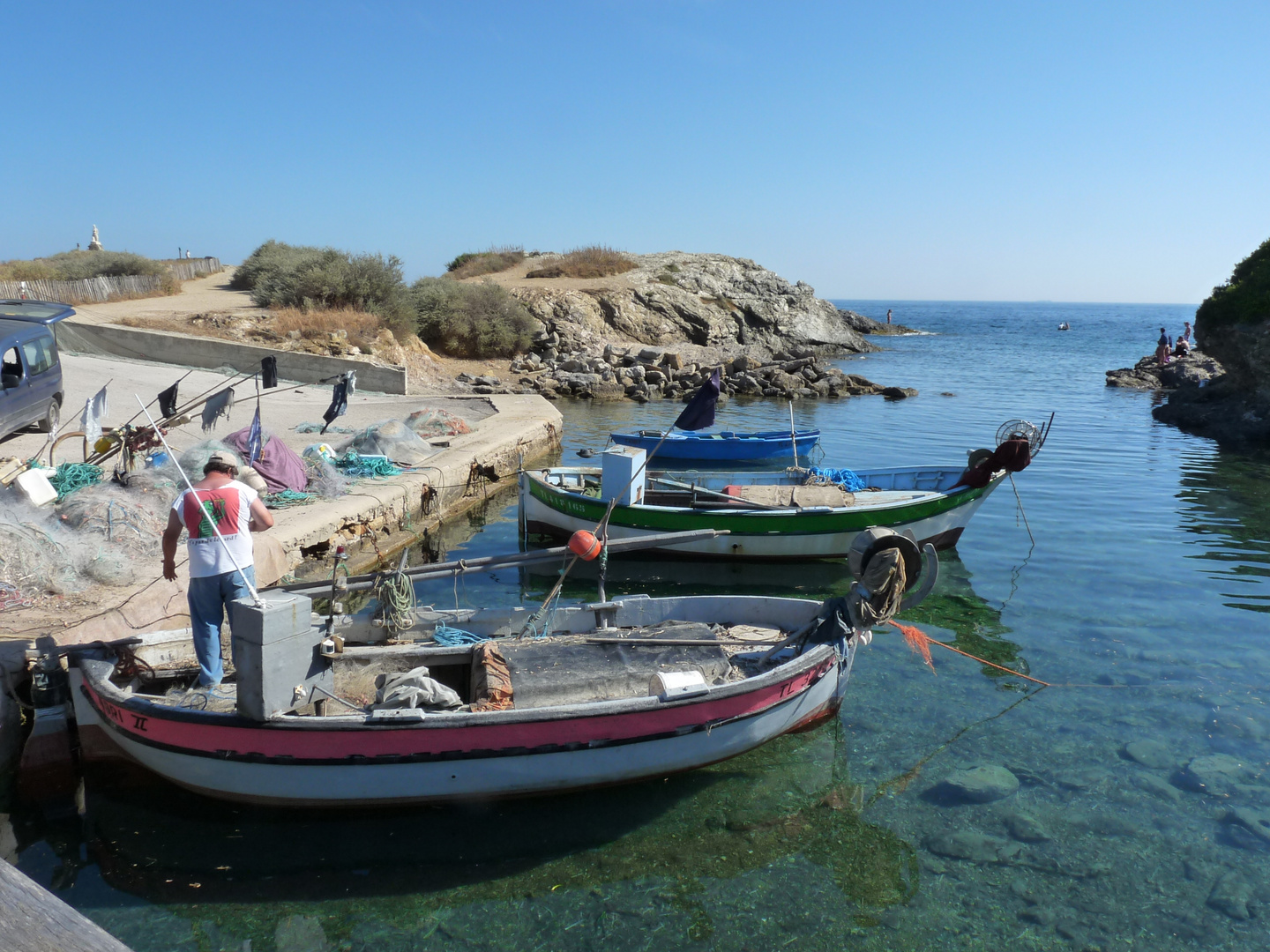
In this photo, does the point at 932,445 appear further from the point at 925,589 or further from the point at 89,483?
the point at 89,483

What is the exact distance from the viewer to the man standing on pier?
19.4 feet

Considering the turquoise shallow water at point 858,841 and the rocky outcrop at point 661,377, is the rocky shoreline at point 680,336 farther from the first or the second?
the turquoise shallow water at point 858,841

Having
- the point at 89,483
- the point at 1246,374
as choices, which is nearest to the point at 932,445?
the point at 1246,374

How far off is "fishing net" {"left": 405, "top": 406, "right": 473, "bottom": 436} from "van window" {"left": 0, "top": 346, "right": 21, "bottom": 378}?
650 cm

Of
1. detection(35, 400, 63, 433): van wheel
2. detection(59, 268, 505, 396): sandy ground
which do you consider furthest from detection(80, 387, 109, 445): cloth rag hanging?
detection(59, 268, 505, 396): sandy ground

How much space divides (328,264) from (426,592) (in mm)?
22681

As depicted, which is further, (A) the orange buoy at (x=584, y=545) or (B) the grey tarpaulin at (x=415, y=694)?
(A) the orange buoy at (x=584, y=545)

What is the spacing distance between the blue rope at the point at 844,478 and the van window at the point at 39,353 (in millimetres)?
12495

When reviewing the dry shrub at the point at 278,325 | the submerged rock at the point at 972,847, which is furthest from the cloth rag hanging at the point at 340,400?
the dry shrub at the point at 278,325

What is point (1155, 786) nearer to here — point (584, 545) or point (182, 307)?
point (584, 545)

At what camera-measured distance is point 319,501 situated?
12078 mm

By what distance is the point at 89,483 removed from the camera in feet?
33.4

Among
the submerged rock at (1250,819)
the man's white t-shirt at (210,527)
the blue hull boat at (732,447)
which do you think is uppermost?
the man's white t-shirt at (210,527)

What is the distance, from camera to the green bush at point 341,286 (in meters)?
29.3
